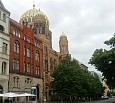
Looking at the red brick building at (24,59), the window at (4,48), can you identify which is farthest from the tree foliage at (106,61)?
the window at (4,48)

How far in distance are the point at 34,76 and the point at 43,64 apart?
821 cm

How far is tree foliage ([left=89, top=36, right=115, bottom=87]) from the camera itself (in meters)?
60.8

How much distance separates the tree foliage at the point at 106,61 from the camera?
199 ft

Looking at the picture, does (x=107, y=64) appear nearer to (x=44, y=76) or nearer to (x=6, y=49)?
(x=6, y=49)

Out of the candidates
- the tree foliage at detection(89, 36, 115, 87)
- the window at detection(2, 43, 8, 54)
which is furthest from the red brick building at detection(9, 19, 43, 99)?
the tree foliage at detection(89, 36, 115, 87)

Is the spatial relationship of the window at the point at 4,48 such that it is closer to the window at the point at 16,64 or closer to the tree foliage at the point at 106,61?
the window at the point at 16,64

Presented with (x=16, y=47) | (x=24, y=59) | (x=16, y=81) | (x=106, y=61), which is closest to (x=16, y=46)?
(x=16, y=47)

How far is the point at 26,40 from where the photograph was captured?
74.9 meters

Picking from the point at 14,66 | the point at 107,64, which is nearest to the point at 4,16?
the point at 14,66

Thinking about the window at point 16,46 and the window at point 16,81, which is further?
the window at point 16,46

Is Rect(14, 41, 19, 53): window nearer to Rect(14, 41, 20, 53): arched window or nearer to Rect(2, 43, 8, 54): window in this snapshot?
Rect(14, 41, 20, 53): arched window

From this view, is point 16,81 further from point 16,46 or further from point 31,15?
point 31,15

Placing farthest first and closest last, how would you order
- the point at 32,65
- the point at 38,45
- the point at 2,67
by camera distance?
the point at 38,45 → the point at 32,65 → the point at 2,67

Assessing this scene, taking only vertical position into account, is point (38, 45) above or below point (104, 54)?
above
